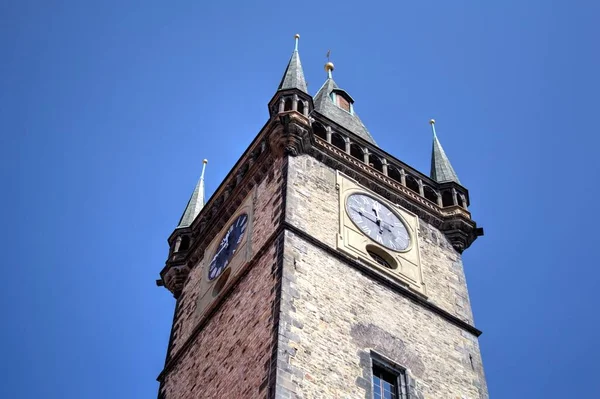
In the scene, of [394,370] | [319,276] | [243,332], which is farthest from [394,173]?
[243,332]

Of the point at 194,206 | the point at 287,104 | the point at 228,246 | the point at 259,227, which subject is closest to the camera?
the point at 259,227

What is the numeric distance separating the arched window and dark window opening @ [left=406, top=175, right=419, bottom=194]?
0.96 m

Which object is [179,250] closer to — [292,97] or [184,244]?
[184,244]

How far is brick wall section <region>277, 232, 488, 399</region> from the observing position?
21.3 m

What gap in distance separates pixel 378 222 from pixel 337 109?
29.8ft

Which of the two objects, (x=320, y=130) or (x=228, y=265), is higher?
(x=320, y=130)

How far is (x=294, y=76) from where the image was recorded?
1230 inches

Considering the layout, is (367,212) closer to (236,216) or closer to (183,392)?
(236,216)

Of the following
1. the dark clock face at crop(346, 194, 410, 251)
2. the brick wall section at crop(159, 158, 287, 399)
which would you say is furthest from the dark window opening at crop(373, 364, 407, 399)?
the dark clock face at crop(346, 194, 410, 251)

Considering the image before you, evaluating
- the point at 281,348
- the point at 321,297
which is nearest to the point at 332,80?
the point at 321,297

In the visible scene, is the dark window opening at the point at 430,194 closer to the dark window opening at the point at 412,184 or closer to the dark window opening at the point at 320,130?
the dark window opening at the point at 412,184

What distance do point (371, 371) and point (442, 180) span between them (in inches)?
429

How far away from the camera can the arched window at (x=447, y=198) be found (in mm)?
30875

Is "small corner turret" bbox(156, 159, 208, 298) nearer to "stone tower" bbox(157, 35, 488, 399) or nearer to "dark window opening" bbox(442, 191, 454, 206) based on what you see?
"stone tower" bbox(157, 35, 488, 399)
